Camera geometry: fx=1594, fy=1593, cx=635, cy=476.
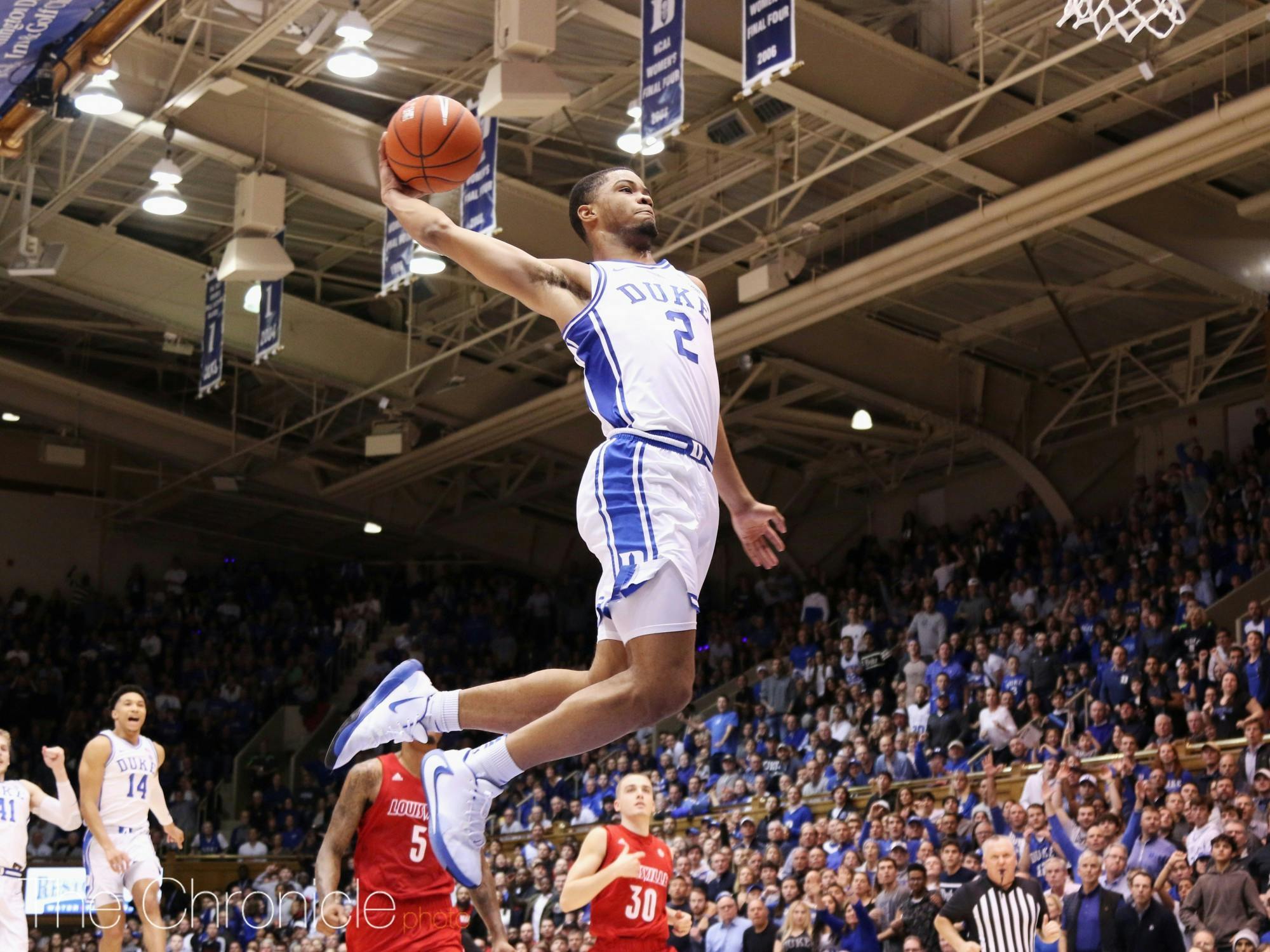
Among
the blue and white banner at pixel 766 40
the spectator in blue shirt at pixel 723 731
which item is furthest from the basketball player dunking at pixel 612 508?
the spectator in blue shirt at pixel 723 731

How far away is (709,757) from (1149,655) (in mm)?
7040

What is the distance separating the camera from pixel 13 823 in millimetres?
8961

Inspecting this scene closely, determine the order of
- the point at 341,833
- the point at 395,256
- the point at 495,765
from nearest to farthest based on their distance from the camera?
Result: the point at 495,765, the point at 341,833, the point at 395,256

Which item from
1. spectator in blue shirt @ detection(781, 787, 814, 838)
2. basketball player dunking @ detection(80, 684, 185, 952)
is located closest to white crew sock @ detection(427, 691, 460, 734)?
basketball player dunking @ detection(80, 684, 185, 952)

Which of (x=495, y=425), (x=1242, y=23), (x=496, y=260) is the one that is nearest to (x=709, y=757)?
(x=495, y=425)

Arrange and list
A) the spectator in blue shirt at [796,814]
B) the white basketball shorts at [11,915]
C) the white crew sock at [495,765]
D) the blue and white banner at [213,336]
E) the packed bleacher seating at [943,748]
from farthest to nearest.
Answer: the blue and white banner at [213,336]
the spectator in blue shirt at [796,814]
the packed bleacher seating at [943,748]
the white basketball shorts at [11,915]
the white crew sock at [495,765]

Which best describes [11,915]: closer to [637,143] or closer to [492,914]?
[492,914]

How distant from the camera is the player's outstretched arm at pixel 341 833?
6613mm

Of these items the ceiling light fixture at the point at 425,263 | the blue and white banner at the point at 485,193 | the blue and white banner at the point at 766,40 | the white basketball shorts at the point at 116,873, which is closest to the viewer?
the white basketball shorts at the point at 116,873

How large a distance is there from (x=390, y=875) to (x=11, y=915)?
10.5 ft

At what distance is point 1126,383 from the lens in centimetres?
2461

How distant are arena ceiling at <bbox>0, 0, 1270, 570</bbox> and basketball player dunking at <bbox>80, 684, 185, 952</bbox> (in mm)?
8353

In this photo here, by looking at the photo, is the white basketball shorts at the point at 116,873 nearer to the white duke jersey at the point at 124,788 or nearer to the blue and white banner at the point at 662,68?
the white duke jersey at the point at 124,788

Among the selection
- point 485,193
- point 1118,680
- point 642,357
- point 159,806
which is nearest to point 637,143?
point 485,193
